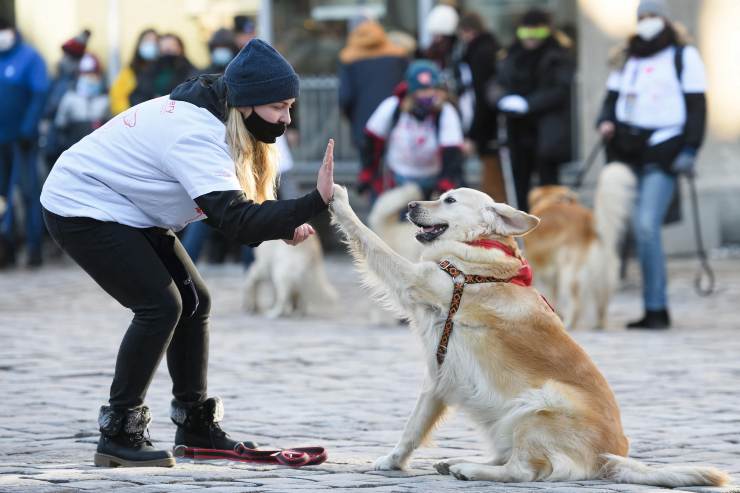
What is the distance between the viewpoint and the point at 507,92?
459 inches

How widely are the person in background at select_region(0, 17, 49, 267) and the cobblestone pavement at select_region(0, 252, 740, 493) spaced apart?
8.16 ft

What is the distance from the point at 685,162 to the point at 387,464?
4917 mm

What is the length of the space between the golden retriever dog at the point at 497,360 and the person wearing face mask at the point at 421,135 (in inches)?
175

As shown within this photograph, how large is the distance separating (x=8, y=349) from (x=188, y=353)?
11.7 feet

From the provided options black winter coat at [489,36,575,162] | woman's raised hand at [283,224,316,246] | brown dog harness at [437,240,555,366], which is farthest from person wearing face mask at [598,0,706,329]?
woman's raised hand at [283,224,316,246]

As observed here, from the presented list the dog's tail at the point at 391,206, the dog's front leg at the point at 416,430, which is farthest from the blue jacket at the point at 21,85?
the dog's front leg at the point at 416,430

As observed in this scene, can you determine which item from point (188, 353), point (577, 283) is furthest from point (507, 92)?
point (188, 353)

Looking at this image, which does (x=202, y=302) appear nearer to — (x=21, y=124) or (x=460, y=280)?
(x=460, y=280)

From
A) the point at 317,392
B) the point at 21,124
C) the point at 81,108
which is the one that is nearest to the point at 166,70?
the point at 81,108

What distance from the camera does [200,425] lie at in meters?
5.55

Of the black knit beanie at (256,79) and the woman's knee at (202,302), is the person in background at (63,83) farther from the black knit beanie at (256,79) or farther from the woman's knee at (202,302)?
the black knit beanie at (256,79)

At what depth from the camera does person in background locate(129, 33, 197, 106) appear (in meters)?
12.7

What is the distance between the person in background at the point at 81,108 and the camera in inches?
556

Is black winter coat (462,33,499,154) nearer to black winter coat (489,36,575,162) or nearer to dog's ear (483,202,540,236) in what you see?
black winter coat (489,36,575,162)
